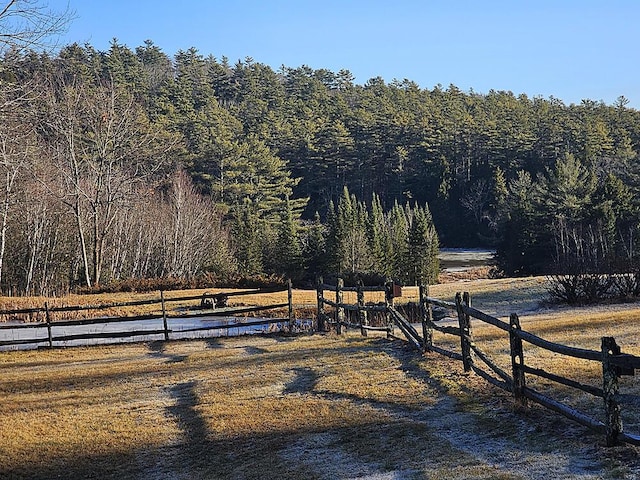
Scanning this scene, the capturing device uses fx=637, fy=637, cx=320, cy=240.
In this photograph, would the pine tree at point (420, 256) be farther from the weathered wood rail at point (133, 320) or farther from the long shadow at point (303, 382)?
the long shadow at point (303, 382)

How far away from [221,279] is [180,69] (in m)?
79.8

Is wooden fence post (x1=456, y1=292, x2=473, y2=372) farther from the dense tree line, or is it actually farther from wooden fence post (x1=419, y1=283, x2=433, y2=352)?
the dense tree line

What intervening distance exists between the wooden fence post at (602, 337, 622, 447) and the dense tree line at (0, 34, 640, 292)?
35.5 ft

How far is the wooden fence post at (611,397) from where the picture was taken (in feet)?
18.5

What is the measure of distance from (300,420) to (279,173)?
67193 millimetres

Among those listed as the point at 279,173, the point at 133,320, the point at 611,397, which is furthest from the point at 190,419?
the point at 279,173

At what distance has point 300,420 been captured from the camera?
829 centimetres

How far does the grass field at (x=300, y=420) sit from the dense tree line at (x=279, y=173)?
561 centimetres

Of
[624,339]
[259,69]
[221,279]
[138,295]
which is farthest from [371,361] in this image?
[259,69]

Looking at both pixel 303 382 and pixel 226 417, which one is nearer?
pixel 226 417

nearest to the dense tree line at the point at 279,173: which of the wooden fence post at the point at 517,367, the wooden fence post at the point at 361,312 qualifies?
the wooden fence post at the point at 361,312

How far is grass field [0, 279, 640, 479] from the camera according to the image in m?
6.15

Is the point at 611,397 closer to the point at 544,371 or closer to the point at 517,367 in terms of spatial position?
the point at 517,367

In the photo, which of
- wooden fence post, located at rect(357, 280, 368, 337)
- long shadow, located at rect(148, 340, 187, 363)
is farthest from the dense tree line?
wooden fence post, located at rect(357, 280, 368, 337)
